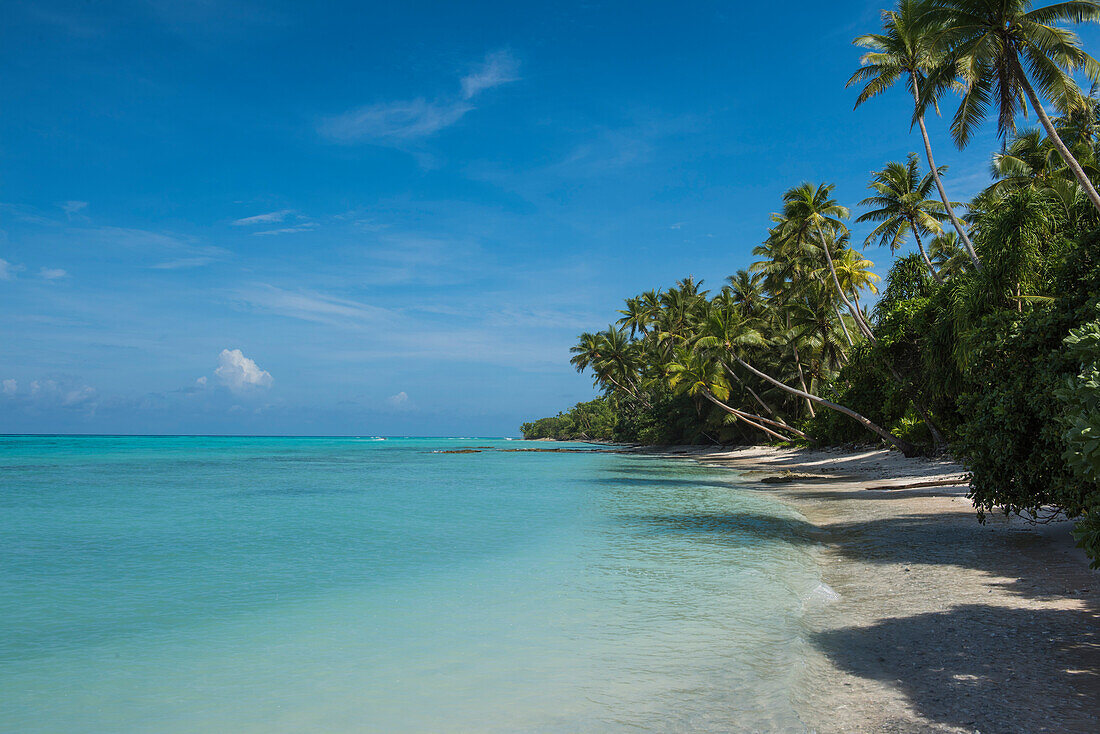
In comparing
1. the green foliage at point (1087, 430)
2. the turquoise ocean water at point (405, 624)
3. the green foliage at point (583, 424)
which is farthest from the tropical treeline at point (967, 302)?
the green foliage at point (583, 424)

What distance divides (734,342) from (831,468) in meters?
11.9

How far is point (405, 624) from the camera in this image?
22.1 feet

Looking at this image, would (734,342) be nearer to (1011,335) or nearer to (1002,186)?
(1002,186)

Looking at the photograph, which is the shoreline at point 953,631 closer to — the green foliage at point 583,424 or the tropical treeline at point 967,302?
the tropical treeline at point 967,302

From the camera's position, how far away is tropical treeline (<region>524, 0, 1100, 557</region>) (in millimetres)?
7652

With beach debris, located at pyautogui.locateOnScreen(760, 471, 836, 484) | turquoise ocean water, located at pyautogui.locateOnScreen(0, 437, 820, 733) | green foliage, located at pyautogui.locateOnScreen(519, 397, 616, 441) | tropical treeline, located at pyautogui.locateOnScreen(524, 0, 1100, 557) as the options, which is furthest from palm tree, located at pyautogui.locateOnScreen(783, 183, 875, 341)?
green foliage, located at pyautogui.locateOnScreen(519, 397, 616, 441)

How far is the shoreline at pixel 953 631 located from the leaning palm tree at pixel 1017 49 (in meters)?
9.50

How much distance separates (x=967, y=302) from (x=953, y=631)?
31.5 ft

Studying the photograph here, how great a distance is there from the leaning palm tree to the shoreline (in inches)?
374

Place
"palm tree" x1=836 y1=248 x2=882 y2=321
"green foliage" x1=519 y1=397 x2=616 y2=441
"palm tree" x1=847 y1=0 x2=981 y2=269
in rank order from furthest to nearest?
"green foliage" x1=519 y1=397 x2=616 y2=441 → "palm tree" x1=836 y1=248 x2=882 y2=321 → "palm tree" x1=847 y1=0 x2=981 y2=269

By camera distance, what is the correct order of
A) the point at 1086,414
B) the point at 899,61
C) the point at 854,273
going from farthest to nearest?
the point at 854,273 → the point at 899,61 → the point at 1086,414

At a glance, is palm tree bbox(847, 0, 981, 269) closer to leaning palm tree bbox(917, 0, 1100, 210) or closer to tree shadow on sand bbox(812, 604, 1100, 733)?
leaning palm tree bbox(917, 0, 1100, 210)

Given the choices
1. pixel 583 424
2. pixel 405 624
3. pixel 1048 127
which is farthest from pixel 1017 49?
pixel 583 424

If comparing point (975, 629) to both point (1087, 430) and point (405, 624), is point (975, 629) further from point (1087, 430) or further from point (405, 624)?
point (405, 624)
